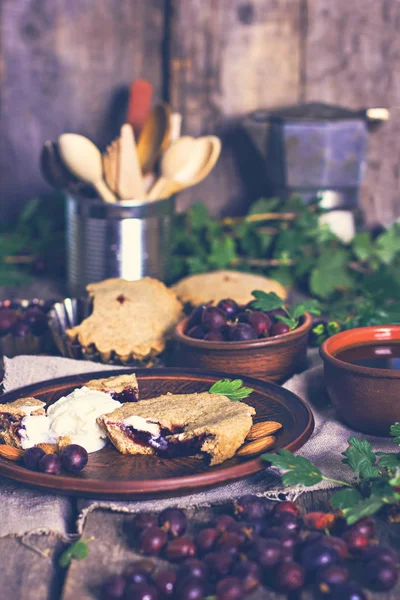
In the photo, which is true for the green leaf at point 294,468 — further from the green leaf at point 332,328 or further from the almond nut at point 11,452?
the green leaf at point 332,328

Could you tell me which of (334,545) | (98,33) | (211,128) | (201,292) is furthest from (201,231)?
(334,545)

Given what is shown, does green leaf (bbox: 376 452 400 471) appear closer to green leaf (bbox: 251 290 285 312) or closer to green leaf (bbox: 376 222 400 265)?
green leaf (bbox: 251 290 285 312)

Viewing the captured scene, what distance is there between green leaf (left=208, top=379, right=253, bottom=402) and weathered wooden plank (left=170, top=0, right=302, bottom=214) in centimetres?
156

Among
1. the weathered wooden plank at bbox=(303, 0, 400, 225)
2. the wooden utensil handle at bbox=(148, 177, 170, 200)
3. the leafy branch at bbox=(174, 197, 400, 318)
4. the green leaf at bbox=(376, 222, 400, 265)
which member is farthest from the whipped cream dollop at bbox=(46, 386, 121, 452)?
the weathered wooden plank at bbox=(303, 0, 400, 225)

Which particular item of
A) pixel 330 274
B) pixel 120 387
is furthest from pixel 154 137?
pixel 120 387

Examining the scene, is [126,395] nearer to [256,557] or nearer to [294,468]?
[294,468]

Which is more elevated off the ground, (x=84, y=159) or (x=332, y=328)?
(x=84, y=159)

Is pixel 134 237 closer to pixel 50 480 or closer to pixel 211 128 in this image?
pixel 211 128

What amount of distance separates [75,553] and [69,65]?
218 centimetres

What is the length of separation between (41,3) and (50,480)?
2.14 m

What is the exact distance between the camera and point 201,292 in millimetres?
2072

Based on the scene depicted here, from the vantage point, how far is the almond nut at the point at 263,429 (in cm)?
132

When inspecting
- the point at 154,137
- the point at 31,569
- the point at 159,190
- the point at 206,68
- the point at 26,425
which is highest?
the point at 206,68

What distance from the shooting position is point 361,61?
2.80 meters
